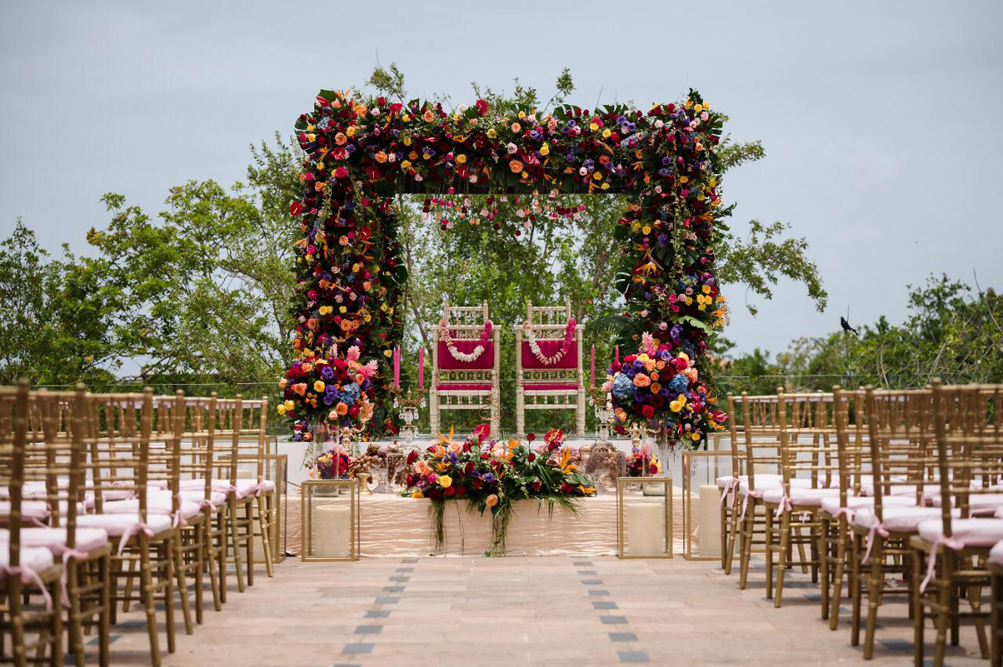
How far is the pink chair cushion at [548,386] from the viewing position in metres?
10.4

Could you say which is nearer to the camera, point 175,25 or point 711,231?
point 711,231

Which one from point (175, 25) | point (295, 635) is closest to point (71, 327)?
point (175, 25)

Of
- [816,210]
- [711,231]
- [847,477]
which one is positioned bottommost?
[847,477]

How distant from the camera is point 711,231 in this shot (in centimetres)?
902

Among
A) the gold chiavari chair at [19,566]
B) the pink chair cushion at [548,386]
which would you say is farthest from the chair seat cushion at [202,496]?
the pink chair cushion at [548,386]

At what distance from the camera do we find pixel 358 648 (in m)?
4.46

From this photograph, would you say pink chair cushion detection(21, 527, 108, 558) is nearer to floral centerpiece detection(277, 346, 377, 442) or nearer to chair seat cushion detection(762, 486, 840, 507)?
chair seat cushion detection(762, 486, 840, 507)

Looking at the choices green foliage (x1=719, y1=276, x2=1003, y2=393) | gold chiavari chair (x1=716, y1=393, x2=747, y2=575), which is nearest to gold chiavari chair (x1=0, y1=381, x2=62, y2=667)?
gold chiavari chair (x1=716, y1=393, x2=747, y2=575)

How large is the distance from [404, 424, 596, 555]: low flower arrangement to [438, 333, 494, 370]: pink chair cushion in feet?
8.76

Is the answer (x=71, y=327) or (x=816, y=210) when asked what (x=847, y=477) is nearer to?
(x=816, y=210)

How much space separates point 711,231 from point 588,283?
865 cm

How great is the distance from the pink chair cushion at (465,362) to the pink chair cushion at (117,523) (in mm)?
6174

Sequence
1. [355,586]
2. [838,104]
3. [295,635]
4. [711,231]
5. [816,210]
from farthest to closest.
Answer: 1. [838,104]
2. [816,210]
3. [711,231]
4. [355,586]
5. [295,635]

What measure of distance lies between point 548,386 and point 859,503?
6006 millimetres
